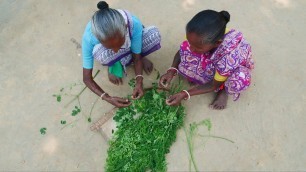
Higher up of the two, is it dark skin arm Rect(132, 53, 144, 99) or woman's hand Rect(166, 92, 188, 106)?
dark skin arm Rect(132, 53, 144, 99)

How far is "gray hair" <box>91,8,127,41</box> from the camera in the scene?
1947 millimetres

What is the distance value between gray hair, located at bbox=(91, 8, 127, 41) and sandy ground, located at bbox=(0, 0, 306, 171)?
96cm

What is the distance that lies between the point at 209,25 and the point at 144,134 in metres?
1.00

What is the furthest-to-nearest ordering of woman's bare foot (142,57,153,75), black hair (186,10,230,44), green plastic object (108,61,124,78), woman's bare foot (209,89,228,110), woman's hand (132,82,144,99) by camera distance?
woman's bare foot (142,57,153,75) < green plastic object (108,61,124,78) < woman's bare foot (209,89,228,110) < woman's hand (132,82,144,99) < black hair (186,10,230,44)

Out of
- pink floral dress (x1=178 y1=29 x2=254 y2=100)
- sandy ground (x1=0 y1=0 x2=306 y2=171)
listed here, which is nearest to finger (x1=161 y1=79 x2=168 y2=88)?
pink floral dress (x1=178 y1=29 x2=254 y2=100)

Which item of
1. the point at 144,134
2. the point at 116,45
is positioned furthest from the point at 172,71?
the point at 116,45

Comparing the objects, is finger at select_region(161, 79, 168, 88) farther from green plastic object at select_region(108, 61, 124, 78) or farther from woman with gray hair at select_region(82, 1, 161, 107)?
green plastic object at select_region(108, 61, 124, 78)

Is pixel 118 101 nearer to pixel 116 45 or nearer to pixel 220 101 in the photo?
pixel 116 45

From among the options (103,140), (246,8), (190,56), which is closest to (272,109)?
(190,56)

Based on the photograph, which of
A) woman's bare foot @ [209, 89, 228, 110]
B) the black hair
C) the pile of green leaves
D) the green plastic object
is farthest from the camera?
the green plastic object

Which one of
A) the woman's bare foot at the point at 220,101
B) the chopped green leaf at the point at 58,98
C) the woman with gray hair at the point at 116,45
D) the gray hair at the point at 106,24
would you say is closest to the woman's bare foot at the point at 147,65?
the woman with gray hair at the point at 116,45

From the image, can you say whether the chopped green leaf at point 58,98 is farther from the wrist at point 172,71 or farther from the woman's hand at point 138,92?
the wrist at point 172,71

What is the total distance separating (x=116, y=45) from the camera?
2.09 m

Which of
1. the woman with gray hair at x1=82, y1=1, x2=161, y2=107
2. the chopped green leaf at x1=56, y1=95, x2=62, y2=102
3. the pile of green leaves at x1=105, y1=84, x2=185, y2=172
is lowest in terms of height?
the pile of green leaves at x1=105, y1=84, x2=185, y2=172
